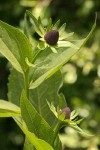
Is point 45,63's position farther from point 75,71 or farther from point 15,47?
point 75,71

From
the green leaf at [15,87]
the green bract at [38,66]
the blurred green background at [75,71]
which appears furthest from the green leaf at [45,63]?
the blurred green background at [75,71]

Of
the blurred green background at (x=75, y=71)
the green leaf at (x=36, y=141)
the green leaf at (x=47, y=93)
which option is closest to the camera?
the green leaf at (x=36, y=141)

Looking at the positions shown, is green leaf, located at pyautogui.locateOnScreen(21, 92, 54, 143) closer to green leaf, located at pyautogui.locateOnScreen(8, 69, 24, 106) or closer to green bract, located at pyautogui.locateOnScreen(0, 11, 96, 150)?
green bract, located at pyautogui.locateOnScreen(0, 11, 96, 150)

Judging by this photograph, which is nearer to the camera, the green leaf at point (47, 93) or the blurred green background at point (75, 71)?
the green leaf at point (47, 93)

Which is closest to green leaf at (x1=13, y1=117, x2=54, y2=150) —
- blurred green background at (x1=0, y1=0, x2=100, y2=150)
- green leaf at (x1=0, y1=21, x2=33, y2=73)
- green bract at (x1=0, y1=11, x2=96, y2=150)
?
green bract at (x1=0, y1=11, x2=96, y2=150)

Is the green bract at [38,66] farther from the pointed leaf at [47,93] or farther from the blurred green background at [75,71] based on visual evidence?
the blurred green background at [75,71]

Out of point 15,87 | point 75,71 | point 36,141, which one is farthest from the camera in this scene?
point 75,71

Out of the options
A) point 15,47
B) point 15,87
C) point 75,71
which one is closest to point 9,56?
point 15,47

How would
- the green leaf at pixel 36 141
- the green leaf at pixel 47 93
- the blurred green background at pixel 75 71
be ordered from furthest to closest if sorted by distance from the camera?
1. the blurred green background at pixel 75 71
2. the green leaf at pixel 47 93
3. the green leaf at pixel 36 141

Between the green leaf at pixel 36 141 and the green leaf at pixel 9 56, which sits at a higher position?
the green leaf at pixel 9 56
